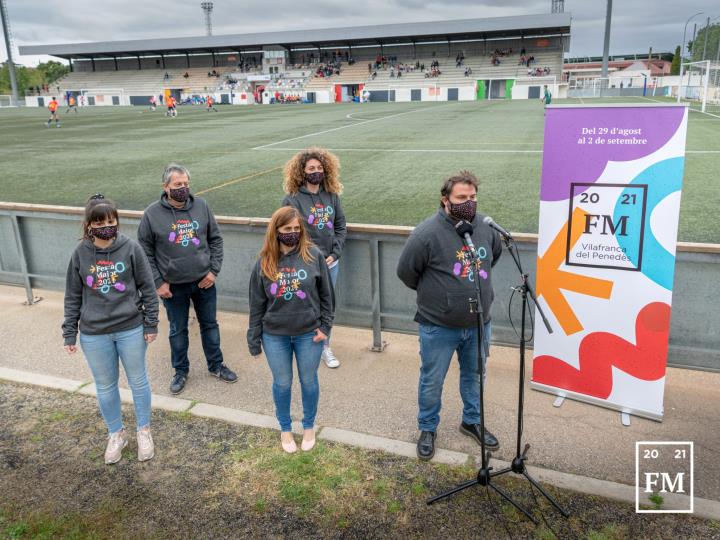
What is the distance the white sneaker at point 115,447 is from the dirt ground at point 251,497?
5 cm

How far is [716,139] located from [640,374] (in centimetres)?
1863

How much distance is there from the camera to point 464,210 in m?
3.75

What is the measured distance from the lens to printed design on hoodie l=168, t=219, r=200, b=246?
4957mm

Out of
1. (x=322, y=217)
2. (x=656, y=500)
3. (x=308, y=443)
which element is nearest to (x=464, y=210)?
(x=322, y=217)

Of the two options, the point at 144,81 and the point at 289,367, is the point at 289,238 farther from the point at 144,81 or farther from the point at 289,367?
the point at 144,81

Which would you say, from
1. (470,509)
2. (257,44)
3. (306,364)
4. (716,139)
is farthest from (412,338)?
(257,44)

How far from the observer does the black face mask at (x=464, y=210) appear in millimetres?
3748

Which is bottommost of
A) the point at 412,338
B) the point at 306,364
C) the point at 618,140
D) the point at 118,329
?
the point at 412,338

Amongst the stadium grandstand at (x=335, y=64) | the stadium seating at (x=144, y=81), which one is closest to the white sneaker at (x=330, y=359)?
the stadium grandstand at (x=335, y=64)

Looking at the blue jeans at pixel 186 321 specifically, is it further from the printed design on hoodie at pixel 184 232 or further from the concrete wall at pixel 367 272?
the concrete wall at pixel 367 272

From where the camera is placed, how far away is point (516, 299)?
218 inches

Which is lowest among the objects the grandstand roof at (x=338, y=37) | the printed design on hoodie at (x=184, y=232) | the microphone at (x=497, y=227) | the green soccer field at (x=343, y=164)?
the green soccer field at (x=343, y=164)

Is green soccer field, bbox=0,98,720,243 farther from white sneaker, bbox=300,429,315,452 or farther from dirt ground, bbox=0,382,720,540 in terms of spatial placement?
dirt ground, bbox=0,382,720,540

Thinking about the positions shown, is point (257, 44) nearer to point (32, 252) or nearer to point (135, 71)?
point (135, 71)
